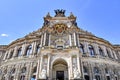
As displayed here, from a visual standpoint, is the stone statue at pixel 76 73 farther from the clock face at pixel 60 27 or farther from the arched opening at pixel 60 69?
the clock face at pixel 60 27

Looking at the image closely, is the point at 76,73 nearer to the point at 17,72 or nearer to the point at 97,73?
the point at 97,73

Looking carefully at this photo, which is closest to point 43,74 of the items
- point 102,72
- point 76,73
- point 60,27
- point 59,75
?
point 59,75

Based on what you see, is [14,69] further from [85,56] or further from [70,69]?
[85,56]

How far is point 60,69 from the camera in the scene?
28.2 metres

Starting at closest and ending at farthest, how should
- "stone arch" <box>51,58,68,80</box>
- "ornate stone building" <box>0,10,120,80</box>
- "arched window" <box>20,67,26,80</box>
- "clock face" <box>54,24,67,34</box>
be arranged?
"ornate stone building" <box>0,10,120,80</box>, "stone arch" <box>51,58,68,80</box>, "arched window" <box>20,67,26,80</box>, "clock face" <box>54,24,67,34</box>

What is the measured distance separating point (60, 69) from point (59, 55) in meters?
2.59

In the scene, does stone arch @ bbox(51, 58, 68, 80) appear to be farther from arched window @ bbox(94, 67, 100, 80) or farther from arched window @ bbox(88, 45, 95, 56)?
arched window @ bbox(88, 45, 95, 56)

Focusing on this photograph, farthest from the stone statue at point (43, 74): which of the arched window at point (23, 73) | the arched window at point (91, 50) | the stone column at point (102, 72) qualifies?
the arched window at point (91, 50)

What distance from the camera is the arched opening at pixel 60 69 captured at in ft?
91.0

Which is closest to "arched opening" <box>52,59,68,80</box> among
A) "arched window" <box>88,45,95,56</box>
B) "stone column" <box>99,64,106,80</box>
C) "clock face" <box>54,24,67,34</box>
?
"stone column" <box>99,64,106,80</box>

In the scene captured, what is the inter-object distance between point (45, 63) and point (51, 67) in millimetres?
1259

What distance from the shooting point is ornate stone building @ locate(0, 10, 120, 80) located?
27.0m

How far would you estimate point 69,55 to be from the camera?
27.4 m

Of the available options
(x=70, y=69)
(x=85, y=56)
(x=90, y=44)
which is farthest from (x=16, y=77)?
(x=90, y=44)
